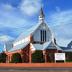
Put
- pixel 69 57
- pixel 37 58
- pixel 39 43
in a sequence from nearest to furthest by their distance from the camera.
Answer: pixel 37 58 < pixel 69 57 < pixel 39 43

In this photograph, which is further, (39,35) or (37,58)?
(39,35)

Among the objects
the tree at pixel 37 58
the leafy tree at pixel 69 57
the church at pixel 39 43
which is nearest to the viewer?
the tree at pixel 37 58

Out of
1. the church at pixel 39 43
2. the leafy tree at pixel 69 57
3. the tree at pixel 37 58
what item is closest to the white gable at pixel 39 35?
the church at pixel 39 43

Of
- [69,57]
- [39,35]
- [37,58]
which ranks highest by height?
[39,35]

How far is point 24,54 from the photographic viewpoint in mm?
76125

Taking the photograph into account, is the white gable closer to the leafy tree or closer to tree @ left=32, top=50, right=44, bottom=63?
the leafy tree

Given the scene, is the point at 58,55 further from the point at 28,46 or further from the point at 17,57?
the point at 28,46

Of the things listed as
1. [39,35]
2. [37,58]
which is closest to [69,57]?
[37,58]

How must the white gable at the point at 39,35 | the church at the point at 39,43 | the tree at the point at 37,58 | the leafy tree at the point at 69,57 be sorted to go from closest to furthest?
the tree at the point at 37,58
the leafy tree at the point at 69,57
the church at the point at 39,43
the white gable at the point at 39,35

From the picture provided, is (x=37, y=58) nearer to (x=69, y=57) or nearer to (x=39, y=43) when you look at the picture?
(x=69, y=57)

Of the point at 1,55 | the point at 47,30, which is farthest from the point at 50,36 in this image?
the point at 1,55

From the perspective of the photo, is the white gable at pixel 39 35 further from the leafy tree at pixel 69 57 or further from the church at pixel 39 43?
the leafy tree at pixel 69 57

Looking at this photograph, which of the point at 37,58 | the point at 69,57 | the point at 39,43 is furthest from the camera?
the point at 39,43

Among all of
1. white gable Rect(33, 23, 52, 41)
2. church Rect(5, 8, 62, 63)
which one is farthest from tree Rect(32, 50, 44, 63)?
white gable Rect(33, 23, 52, 41)
